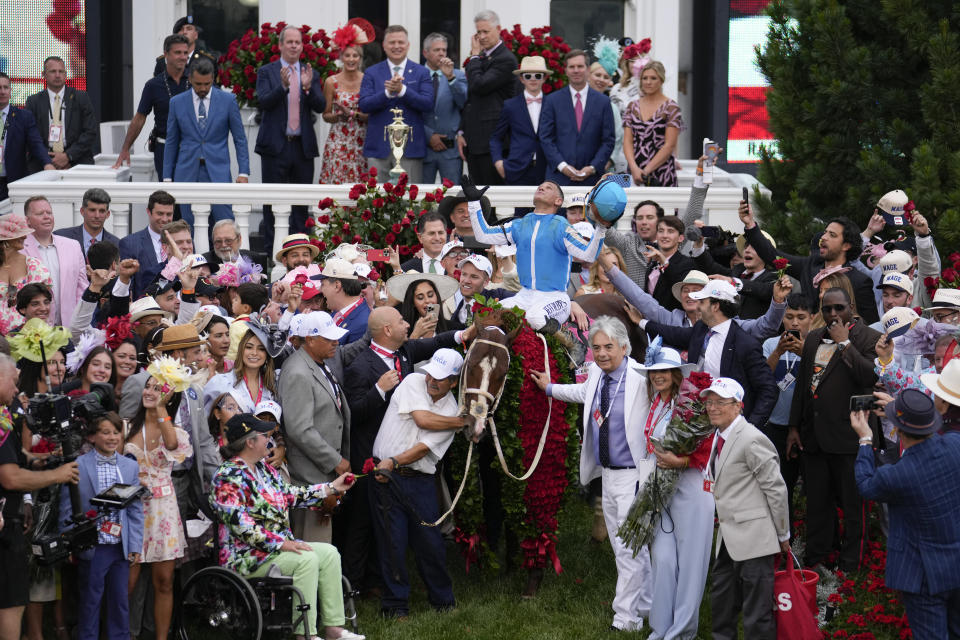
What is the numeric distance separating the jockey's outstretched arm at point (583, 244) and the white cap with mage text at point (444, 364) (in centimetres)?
130

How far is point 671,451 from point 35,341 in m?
3.96

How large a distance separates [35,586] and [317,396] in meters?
2.11

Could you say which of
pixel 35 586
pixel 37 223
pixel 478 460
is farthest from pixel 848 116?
pixel 35 586

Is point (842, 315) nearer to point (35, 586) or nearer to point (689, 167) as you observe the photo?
point (35, 586)

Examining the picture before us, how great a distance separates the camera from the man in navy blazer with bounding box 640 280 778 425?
9.76m

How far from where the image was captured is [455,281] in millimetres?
10820

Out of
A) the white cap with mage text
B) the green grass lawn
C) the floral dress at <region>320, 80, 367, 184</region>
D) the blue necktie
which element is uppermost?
the floral dress at <region>320, 80, 367, 184</region>

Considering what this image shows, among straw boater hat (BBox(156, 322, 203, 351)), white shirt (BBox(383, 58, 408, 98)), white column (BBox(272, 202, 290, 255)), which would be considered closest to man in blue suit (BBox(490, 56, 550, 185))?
white shirt (BBox(383, 58, 408, 98))

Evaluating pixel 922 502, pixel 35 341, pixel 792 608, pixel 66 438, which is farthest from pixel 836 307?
pixel 35 341

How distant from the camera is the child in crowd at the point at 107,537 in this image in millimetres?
8375

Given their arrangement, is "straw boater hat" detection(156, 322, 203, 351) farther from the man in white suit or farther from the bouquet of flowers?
the bouquet of flowers

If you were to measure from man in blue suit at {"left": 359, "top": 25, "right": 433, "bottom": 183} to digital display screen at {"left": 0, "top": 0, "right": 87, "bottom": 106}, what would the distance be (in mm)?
7364

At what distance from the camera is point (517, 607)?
9.78 metres

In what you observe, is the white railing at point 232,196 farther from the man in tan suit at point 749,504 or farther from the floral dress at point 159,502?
the man in tan suit at point 749,504
